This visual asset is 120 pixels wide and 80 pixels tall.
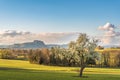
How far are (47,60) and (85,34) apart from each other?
107m

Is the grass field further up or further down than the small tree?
further down

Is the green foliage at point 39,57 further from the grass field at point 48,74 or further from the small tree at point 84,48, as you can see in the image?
the small tree at point 84,48

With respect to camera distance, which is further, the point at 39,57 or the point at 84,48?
the point at 39,57

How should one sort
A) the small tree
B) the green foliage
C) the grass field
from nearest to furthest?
the grass field, the small tree, the green foliage

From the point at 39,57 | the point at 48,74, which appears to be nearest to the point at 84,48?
the point at 48,74

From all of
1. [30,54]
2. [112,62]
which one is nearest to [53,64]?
[30,54]

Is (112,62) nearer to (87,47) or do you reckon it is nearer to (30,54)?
(30,54)

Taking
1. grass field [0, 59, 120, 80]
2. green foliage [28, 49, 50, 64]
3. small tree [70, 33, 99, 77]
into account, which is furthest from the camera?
green foliage [28, 49, 50, 64]

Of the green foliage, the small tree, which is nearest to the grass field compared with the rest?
the small tree

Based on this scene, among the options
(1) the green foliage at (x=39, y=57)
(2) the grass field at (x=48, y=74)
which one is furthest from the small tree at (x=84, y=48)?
(1) the green foliage at (x=39, y=57)

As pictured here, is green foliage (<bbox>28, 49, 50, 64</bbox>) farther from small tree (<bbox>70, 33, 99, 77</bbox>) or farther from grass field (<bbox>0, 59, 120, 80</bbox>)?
small tree (<bbox>70, 33, 99, 77</bbox>)

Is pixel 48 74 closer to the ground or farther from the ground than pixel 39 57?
closer to the ground

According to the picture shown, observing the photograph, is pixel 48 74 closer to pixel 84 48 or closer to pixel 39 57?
pixel 84 48

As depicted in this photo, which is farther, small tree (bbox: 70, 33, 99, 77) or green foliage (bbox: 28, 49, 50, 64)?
green foliage (bbox: 28, 49, 50, 64)
